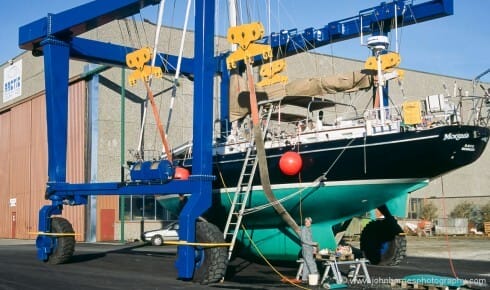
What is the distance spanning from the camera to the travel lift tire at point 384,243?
56.3 feet

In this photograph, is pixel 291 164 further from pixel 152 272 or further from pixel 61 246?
pixel 61 246

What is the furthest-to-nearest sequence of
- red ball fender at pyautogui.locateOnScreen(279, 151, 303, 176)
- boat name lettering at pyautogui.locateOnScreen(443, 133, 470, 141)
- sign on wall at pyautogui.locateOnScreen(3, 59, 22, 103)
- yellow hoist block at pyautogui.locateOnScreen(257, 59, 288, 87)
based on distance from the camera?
sign on wall at pyautogui.locateOnScreen(3, 59, 22, 103) → yellow hoist block at pyautogui.locateOnScreen(257, 59, 288, 87) → red ball fender at pyautogui.locateOnScreen(279, 151, 303, 176) → boat name lettering at pyautogui.locateOnScreen(443, 133, 470, 141)

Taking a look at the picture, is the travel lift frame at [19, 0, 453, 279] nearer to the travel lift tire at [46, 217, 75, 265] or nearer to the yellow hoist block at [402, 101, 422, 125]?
the travel lift tire at [46, 217, 75, 265]

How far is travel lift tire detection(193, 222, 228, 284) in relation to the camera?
1306cm

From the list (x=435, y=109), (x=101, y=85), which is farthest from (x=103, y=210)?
(x=435, y=109)

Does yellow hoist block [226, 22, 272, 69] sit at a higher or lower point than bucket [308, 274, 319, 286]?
higher

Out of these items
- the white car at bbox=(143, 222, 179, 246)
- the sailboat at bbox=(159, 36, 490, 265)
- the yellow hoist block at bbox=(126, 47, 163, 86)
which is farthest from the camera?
the white car at bbox=(143, 222, 179, 246)

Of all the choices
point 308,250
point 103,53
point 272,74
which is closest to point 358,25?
point 272,74

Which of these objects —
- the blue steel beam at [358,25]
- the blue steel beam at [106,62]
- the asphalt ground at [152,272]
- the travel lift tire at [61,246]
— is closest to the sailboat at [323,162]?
the blue steel beam at [106,62]

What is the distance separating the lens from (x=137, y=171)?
15.8 meters

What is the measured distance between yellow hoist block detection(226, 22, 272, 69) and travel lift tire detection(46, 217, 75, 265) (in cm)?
768

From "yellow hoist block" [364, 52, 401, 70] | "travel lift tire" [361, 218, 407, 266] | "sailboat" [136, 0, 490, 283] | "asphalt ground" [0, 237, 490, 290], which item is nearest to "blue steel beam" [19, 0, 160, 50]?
"sailboat" [136, 0, 490, 283]

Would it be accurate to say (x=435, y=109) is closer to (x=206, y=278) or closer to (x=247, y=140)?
(x=247, y=140)

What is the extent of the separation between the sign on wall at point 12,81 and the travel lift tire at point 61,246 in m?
26.6
